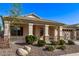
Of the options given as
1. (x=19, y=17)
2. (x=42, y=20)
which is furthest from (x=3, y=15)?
(x=42, y=20)

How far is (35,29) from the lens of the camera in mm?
19609

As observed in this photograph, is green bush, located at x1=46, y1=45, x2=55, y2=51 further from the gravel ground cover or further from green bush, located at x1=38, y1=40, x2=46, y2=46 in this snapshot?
green bush, located at x1=38, y1=40, x2=46, y2=46

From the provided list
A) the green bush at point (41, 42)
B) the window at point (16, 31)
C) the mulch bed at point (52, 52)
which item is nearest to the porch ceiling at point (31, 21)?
the window at point (16, 31)

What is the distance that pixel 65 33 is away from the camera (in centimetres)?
1991

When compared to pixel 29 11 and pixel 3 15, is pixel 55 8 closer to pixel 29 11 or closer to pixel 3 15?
pixel 29 11

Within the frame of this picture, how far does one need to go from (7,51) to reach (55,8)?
3.75 m

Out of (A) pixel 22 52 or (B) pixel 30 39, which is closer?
(A) pixel 22 52

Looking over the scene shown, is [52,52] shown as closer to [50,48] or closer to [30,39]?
[50,48]

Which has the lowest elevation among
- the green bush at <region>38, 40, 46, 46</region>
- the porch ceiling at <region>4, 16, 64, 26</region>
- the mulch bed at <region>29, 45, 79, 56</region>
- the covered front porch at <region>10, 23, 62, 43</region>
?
the mulch bed at <region>29, 45, 79, 56</region>

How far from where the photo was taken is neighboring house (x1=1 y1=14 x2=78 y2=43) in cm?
1927

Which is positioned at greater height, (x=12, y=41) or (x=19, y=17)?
(x=19, y=17)

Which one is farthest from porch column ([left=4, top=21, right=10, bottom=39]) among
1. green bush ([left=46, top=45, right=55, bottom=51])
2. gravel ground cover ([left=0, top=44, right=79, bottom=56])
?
green bush ([left=46, top=45, right=55, bottom=51])

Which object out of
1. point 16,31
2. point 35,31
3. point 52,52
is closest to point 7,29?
point 16,31

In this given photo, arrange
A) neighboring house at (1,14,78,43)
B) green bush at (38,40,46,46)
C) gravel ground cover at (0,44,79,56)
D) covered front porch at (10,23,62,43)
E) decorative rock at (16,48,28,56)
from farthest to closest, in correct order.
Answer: green bush at (38,40,46,46), covered front porch at (10,23,62,43), neighboring house at (1,14,78,43), gravel ground cover at (0,44,79,56), decorative rock at (16,48,28,56)
